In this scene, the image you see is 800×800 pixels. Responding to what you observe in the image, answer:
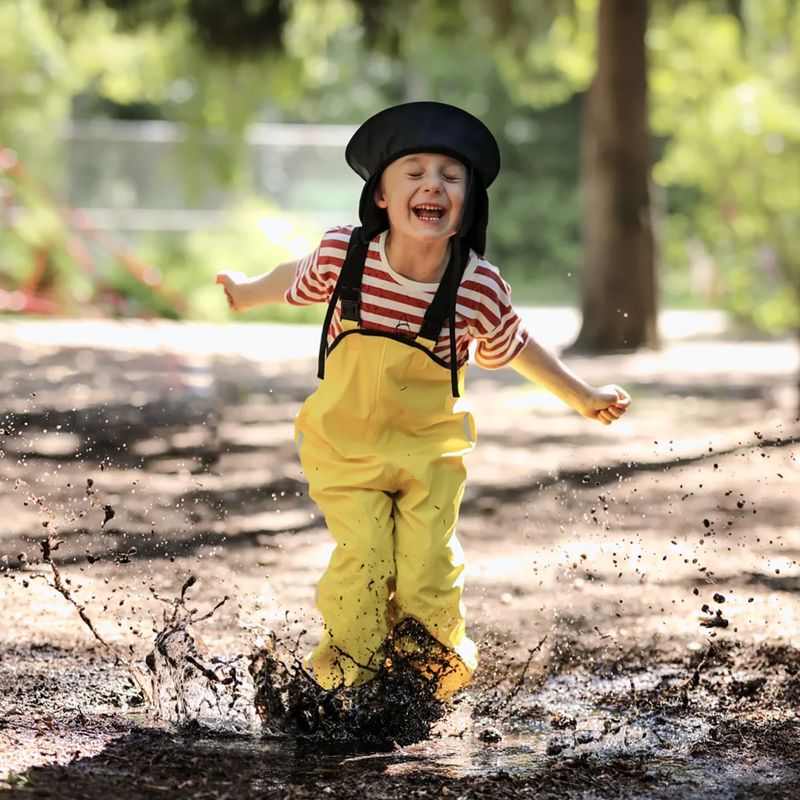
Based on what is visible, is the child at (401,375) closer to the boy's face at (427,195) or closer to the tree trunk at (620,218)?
the boy's face at (427,195)

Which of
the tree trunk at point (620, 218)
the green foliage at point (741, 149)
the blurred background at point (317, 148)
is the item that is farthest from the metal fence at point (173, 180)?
the tree trunk at point (620, 218)

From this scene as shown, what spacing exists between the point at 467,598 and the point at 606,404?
149cm

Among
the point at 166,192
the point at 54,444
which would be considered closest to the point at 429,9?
the point at 54,444

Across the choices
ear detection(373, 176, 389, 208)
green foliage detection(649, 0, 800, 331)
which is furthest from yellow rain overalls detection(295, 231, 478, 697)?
green foliage detection(649, 0, 800, 331)

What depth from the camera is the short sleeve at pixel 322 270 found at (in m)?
3.67

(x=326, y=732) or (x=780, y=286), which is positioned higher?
(x=780, y=286)

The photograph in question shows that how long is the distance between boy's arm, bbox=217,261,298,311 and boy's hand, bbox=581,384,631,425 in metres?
0.82

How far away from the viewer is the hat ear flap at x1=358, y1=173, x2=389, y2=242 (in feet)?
11.7

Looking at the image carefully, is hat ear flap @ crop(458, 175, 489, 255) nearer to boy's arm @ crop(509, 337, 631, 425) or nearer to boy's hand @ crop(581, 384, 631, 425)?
boy's arm @ crop(509, 337, 631, 425)

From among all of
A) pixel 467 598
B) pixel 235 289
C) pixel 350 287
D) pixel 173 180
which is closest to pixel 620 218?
pixel 467 598

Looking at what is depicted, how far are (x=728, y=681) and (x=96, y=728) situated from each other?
1738 millimetres

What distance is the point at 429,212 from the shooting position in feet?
11.5

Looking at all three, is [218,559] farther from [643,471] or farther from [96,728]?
[643,471]

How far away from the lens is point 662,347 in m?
13.4
